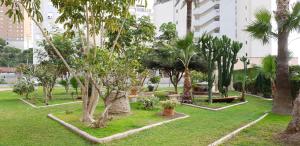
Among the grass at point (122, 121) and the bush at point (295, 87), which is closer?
the grass at point (122, 121)

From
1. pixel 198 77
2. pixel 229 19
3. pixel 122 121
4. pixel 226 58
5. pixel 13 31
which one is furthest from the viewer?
pixel 13 31

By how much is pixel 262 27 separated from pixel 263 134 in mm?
5745

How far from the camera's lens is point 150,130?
32.3ft

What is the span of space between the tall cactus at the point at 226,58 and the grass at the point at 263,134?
261 inches

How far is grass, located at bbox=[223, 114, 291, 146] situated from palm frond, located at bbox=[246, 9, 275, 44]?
371 cm

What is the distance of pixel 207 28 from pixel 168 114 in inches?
1812

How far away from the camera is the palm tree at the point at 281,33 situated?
43.2 feet

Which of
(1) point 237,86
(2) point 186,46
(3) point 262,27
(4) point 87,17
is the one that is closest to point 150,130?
(4) point 87,17

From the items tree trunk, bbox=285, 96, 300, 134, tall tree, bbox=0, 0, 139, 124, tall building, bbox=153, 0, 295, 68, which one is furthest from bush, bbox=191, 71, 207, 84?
tall building, bbox=153, 0, 295, 68

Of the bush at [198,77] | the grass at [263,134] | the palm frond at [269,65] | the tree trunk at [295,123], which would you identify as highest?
the palm frond at [269,65]

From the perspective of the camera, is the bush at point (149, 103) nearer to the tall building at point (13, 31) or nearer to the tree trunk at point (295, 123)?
the tree trunk at point (295, 123)

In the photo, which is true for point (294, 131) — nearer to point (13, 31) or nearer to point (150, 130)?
point (150, 130)

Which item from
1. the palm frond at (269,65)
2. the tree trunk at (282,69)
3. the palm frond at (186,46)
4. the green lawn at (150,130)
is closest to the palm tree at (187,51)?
the palm frond at (186,46)

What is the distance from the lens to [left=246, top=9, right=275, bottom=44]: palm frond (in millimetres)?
13516
